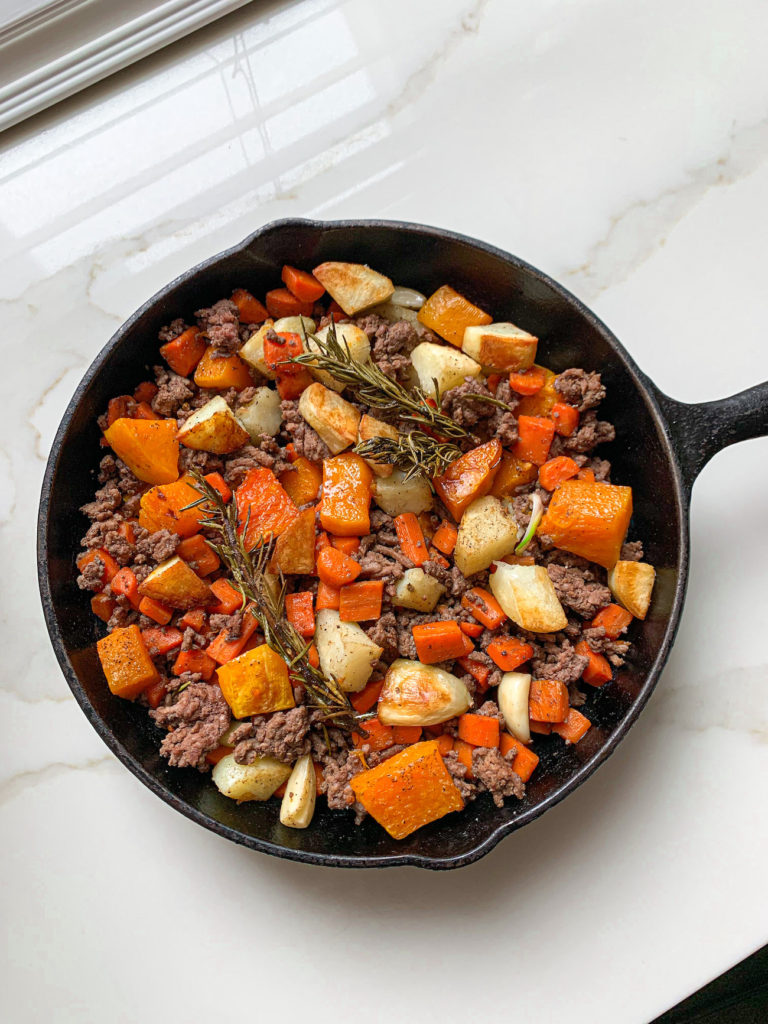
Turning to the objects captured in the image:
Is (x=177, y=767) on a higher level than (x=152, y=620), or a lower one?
lower

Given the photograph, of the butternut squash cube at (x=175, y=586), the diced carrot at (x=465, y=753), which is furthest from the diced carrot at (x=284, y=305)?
the diced carrot at (x=465, y=753)

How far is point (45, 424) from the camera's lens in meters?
2.06

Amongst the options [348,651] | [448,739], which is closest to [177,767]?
[348,651]

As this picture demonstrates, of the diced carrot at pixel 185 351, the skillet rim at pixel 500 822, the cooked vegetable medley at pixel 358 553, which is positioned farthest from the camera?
the diced carrot at pixel 185 351

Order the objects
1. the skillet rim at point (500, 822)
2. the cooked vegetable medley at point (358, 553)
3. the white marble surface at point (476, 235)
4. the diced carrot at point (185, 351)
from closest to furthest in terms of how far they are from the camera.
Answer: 1. the skillet rim at point (500, 822)
2. the cooked vegetable medley at point (358, 553)
3. the diced carrot at point (185, 351)
4. the white marble surface at point (476, 235)

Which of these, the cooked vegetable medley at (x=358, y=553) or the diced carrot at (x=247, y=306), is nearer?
the cooked vegetable medley at (x=358, y=553)

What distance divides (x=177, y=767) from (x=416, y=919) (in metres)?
0.71

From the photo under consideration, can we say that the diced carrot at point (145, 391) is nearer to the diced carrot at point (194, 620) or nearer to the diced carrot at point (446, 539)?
the diced carrot at point (194, 620)

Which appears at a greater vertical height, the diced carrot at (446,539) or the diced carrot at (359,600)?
the diced carrot at (446,539)

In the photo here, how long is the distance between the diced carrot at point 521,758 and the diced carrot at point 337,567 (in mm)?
499

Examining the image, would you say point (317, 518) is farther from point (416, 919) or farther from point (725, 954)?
point (725, 954)

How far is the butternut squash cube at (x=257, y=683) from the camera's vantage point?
170 cm

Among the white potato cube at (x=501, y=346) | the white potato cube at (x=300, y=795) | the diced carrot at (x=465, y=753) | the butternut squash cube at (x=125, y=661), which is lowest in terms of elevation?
the diced carrot at (x=465, y=753)

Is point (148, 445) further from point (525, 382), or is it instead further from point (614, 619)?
point (614, 619)
